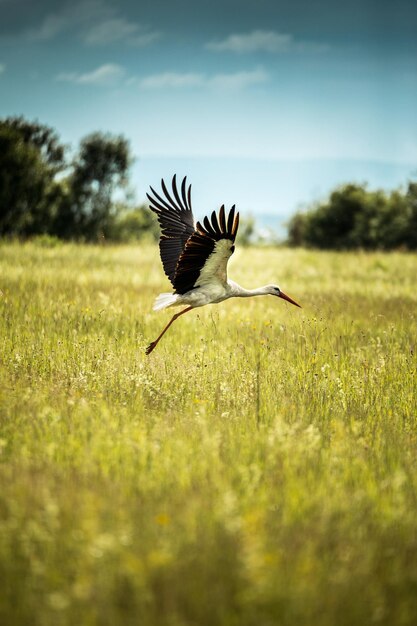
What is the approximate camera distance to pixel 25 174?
92.0 feet

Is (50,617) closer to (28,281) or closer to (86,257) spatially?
(28,281)

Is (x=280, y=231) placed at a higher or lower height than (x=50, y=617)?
higher

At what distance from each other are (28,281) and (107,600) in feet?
29.1

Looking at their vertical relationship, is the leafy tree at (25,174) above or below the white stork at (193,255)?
above

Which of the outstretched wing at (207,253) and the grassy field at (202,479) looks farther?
the outstretched wing at (207,253)

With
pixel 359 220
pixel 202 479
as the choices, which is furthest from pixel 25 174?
pixel 359 220

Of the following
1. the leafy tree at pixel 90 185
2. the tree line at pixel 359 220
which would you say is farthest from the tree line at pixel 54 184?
the tree line at pixel 359 220

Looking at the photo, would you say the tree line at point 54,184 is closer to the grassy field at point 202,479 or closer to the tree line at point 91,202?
the tree line at point 91,202

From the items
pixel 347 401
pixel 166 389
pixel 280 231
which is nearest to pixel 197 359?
pixel 166 389

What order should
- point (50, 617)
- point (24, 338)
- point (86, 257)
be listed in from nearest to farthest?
1. point (50, 617)
2. point (24, 338)
3. point (86, 257)

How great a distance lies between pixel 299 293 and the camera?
42.1 ft

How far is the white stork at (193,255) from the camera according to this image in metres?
6.34

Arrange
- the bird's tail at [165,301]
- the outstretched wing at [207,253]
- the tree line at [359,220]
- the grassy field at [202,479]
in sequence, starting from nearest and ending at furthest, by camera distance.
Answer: the grassy field at [202,479], the outstretched wing at [207,253], the bird's tail at [165,301], the tree line at [359,220]

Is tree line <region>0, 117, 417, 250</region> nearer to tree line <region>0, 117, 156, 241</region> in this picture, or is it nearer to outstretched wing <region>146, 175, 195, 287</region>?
tree line <region>0, 117, 156, 241</region>
